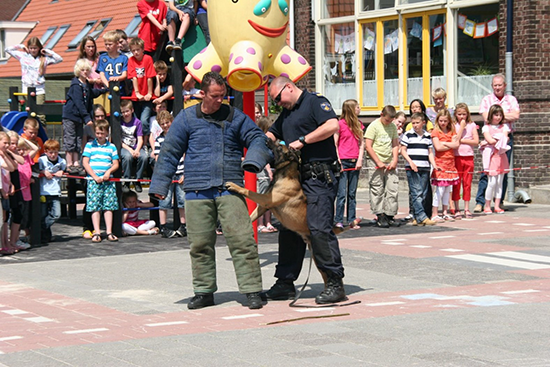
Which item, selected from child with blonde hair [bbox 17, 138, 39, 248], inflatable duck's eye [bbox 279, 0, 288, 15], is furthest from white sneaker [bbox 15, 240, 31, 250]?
inflatable duck's eye [bbox 279, 0, 288, 15]

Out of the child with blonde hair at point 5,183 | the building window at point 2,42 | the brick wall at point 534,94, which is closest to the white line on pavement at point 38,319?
the child with blonde hair at point 5,183

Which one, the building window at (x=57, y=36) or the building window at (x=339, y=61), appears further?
the building window at (x=57, y=36)

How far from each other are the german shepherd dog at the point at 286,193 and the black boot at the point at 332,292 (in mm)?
555

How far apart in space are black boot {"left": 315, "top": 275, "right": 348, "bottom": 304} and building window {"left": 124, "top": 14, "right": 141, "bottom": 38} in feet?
91.7

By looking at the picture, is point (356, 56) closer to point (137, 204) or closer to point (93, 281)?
point (137, 204)

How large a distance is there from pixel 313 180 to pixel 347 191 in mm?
6478

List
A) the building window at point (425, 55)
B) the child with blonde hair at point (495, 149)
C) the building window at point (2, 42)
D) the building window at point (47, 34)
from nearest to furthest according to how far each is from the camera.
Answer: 1. the child with blonde hair at point (495, 149)
2. the building window at point (425, 55)
3. the building window at point (47, 34)
4. the building window at point (2, 42)

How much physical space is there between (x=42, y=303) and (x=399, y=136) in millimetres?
8578

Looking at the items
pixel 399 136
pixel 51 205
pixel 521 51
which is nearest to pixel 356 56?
pixel 521 51

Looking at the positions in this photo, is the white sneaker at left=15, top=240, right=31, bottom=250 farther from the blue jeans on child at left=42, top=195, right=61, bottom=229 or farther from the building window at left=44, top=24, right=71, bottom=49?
the building window at left=44, top=24, right=71, bottom=49

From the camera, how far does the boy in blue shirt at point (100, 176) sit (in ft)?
46.2

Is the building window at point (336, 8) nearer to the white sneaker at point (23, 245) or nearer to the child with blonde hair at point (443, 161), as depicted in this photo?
the child with blonde hair at point (443, 161)

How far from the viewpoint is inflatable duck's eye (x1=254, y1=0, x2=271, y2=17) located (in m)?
10.9

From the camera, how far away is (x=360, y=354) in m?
6.75
